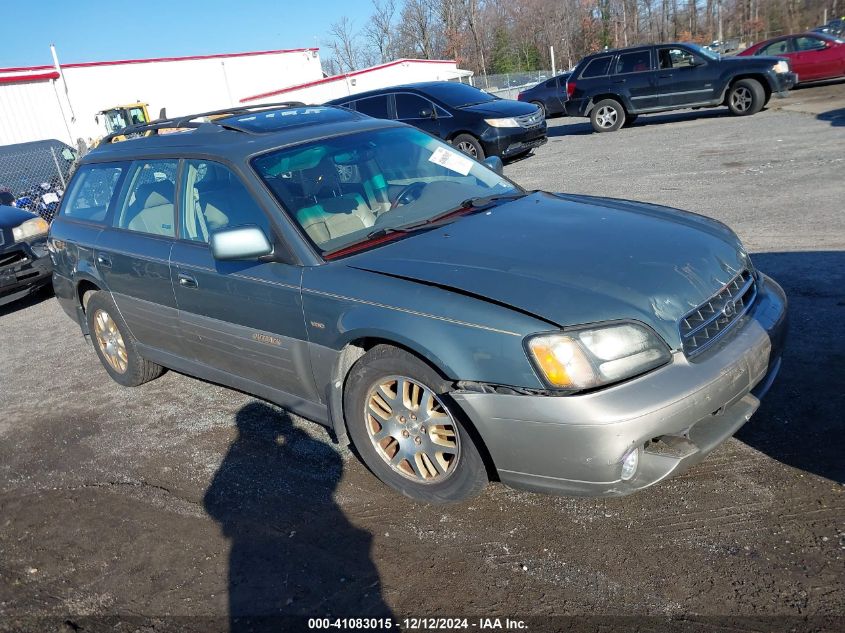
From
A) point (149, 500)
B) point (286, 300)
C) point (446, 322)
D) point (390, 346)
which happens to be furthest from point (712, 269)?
point (149, 500)

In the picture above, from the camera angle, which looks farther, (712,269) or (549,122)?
(549,122)

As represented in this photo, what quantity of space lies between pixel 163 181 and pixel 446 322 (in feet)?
7.99

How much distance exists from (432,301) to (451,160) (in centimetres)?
176

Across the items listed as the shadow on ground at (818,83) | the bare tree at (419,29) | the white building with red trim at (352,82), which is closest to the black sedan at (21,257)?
the shadow on ground at (818,83)

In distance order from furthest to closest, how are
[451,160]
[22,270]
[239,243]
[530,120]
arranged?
[530,120] → [22,270] → [451,160] → [239,243]

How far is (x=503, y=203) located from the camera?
13.6 ft

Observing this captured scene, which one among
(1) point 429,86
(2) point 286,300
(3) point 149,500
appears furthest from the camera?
(1) point 429,86

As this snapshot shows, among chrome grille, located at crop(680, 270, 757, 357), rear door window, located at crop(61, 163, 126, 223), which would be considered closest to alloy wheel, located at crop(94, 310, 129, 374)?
rear door window, located at crop(61, 163, 126, 223)

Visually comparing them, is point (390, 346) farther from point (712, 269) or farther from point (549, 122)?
point (549, 122)

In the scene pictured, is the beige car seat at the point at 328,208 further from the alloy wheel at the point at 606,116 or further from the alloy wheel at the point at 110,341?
the alloy wheel at the point at 606,116

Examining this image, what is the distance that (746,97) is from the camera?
1526cm

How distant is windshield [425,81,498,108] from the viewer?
13.4 metres

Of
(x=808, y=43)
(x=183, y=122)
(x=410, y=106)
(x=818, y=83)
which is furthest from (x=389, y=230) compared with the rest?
(x=818, y=83)

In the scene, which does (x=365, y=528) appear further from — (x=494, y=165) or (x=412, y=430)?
(x=494, y=165)
